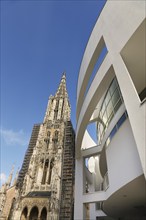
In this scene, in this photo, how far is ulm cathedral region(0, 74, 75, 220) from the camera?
24.3m

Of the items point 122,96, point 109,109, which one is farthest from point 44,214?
point 122,96

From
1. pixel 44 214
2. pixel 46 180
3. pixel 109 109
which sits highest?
pixel 46 180

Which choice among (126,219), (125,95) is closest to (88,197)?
(126,219)

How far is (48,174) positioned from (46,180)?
1.19 meters

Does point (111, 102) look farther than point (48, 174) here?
No

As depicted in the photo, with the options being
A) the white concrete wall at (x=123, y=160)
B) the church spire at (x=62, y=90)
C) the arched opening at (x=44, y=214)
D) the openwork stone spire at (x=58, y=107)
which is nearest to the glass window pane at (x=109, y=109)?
the white concrete wall at (x=123, y=160)

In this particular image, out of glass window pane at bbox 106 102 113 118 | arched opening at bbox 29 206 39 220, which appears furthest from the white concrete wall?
arched opening at bbox 29 206 39 220

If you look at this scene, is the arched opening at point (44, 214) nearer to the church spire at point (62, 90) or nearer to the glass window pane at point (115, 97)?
the glass window pane at point (115, 97)

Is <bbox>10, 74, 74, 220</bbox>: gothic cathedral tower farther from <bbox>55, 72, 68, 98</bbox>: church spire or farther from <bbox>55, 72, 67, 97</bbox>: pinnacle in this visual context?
<bbox>55, 72, 67, 97</bbox>: pinnacle

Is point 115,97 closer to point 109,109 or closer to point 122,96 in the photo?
point 109,109

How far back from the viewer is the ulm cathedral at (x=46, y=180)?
2434 cm

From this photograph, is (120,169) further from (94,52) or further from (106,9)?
(106,9)

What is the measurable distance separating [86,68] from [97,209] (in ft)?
51.1

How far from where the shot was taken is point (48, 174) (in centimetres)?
2975
